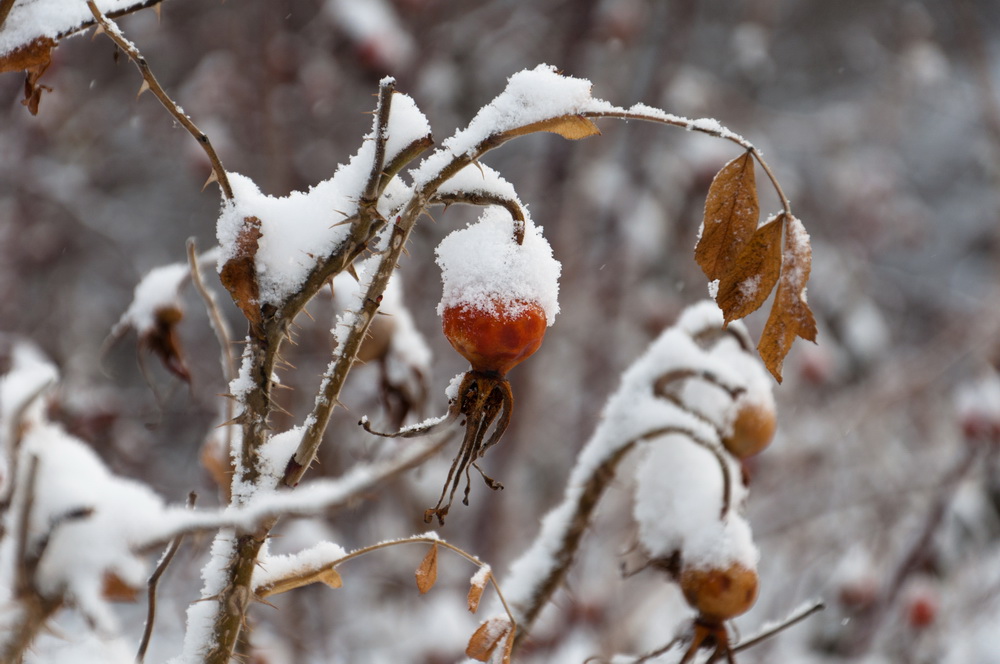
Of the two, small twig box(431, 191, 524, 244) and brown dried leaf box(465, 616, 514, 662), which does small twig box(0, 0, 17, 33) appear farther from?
brown dried leaf box(465, 616, 514, 662)

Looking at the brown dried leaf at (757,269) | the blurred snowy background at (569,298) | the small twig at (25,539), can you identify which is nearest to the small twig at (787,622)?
the brown dried leaf at (757,269)

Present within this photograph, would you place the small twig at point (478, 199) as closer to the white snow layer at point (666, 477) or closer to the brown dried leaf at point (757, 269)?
the brown dried leaf at point (757, 269)

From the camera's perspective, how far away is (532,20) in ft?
14.1

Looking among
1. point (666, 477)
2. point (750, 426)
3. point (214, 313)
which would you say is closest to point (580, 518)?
point (666, 477)

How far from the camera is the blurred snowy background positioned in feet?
9.92

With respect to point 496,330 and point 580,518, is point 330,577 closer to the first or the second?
point 496,330

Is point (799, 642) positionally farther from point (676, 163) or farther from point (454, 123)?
point (454, 123)

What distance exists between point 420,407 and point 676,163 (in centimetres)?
380

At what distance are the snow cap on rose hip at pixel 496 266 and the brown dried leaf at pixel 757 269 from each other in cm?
16

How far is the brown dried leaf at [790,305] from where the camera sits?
744mm

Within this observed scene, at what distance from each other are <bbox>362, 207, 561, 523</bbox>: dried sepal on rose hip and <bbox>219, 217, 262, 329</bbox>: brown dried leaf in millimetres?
189

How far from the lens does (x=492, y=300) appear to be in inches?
30.5

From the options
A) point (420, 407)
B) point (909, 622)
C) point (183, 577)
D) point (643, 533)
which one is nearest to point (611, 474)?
point (643, 533)

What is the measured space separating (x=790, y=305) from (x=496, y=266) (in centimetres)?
27
